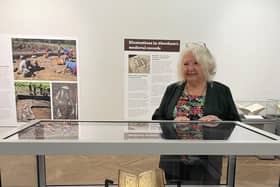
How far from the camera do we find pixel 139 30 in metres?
2.92

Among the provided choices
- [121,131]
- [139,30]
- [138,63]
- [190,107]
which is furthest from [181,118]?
[139,30]

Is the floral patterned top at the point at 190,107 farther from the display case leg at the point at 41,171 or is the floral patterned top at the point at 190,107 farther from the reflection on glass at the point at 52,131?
the display case leg at the point at 41,171

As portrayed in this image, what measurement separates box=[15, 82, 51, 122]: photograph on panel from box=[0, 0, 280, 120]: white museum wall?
438mm

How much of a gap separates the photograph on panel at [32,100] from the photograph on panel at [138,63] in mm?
1091

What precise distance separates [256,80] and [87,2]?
8.13ft

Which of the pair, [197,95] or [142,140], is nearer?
[142,140]

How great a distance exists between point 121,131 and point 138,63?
6.94 ft

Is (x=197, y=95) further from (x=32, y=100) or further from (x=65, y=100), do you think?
(x=32, y=100)

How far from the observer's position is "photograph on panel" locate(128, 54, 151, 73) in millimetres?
2936

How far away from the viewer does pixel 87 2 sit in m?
2.84

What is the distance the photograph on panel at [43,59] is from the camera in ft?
9.24

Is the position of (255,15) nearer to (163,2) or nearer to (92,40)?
(163,2)

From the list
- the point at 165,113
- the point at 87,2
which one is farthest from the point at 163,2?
the point at 165,113

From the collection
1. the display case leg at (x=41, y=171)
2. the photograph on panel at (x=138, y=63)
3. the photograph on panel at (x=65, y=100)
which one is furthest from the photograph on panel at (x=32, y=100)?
the display case leg at (x=41, y=171)
